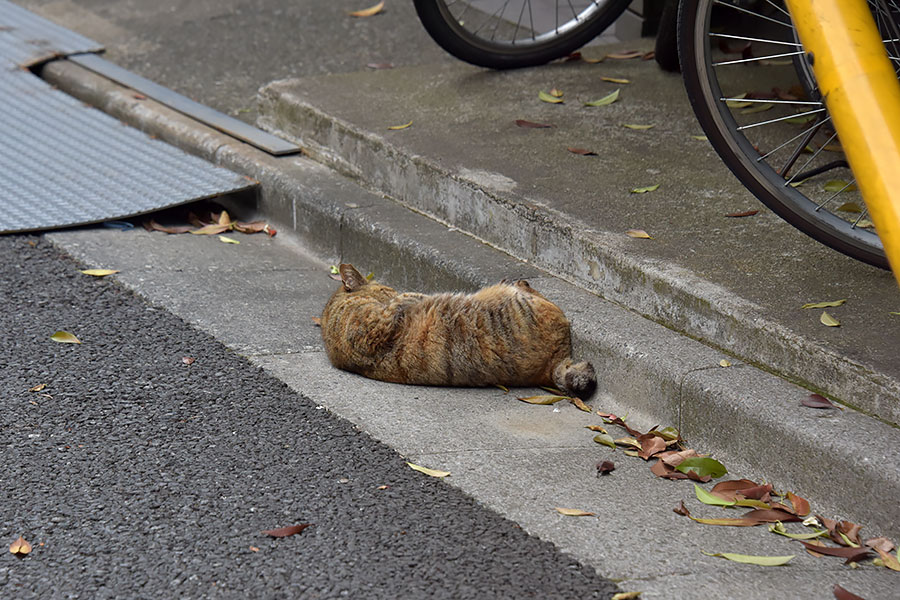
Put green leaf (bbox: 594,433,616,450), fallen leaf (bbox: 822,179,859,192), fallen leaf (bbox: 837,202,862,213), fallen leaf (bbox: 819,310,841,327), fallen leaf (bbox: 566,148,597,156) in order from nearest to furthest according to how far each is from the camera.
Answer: fallen leaf (bbox: 819,310,841,327) → green leaf (bbox: 594,433,616,450) → fallen leaf (bbox: 837,202,862,213) → fallen leaf (bbox: 822,179,859,192) → fallen leaf (bbox: 566,148,597,156)

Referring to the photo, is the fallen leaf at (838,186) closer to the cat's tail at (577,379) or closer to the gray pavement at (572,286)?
the gray pavement at (572,286)

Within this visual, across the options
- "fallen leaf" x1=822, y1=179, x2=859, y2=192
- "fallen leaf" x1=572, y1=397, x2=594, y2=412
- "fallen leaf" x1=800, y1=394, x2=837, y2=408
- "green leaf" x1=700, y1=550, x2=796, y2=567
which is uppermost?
"fallen leaf" x1=822, y1=179, x2=859, y2=192

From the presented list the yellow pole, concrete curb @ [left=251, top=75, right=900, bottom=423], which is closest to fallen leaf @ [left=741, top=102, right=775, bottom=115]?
concrete curb @ [left=251, top=75, right=900, bottom=423]

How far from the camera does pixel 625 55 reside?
528cm

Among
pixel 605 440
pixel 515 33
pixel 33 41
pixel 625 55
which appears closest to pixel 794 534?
pixel 605 440

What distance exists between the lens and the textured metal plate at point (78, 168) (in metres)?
4.53

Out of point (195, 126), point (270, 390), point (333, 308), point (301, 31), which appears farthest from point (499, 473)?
point (301, 31)

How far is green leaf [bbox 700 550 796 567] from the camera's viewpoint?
2.35 metres

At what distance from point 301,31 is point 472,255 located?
3.26 metres

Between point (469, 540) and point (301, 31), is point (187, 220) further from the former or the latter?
point (469, 540)

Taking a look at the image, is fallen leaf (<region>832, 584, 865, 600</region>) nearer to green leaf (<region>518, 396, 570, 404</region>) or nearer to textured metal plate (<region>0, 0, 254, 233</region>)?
green leaf (<region>518, 396, 570, 404</region>)

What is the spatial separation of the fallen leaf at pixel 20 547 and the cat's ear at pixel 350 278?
4.75 ft

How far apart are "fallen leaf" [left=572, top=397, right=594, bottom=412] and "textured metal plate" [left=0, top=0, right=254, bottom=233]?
6.86 feet

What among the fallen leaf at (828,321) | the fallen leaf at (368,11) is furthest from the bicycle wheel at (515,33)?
the fallen leaf at (828,321)
